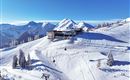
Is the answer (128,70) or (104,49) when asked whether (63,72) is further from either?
(104,49)

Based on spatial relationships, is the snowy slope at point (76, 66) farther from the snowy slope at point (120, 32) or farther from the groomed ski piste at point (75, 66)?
the snowy slope at point (120, 32)

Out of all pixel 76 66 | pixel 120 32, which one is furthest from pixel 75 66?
pixel 120 32

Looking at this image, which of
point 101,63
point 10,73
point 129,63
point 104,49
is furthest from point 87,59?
point 10,73

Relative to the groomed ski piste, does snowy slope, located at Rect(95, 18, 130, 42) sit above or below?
above

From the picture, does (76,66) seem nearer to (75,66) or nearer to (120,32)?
(75,66)

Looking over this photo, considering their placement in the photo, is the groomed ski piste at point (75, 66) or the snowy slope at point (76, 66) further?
the snowy slope at point (76, 66)

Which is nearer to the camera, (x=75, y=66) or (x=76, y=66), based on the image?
(x=76, y=66)

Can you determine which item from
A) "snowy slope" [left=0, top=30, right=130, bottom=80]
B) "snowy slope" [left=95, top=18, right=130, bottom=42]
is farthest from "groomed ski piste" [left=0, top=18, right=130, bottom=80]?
"snowy slope" [left=95, top=18, right=130, bottom=42]

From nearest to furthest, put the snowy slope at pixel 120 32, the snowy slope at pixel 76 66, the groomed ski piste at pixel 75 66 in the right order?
the groomed ski piste at pixel 75 66, the snowy slope at pixel 76 66, the snowy slope at pixel 120 32

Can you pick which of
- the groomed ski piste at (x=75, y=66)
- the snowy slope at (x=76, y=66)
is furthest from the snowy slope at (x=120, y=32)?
the snowy slope at (x=76, y=66)

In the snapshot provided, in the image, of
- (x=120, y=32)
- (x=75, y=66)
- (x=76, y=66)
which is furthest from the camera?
(x=120, y=32)

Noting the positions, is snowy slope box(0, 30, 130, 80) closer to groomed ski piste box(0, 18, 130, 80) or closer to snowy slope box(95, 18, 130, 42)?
groomed ski piste box(0, 18, 130, 80)
